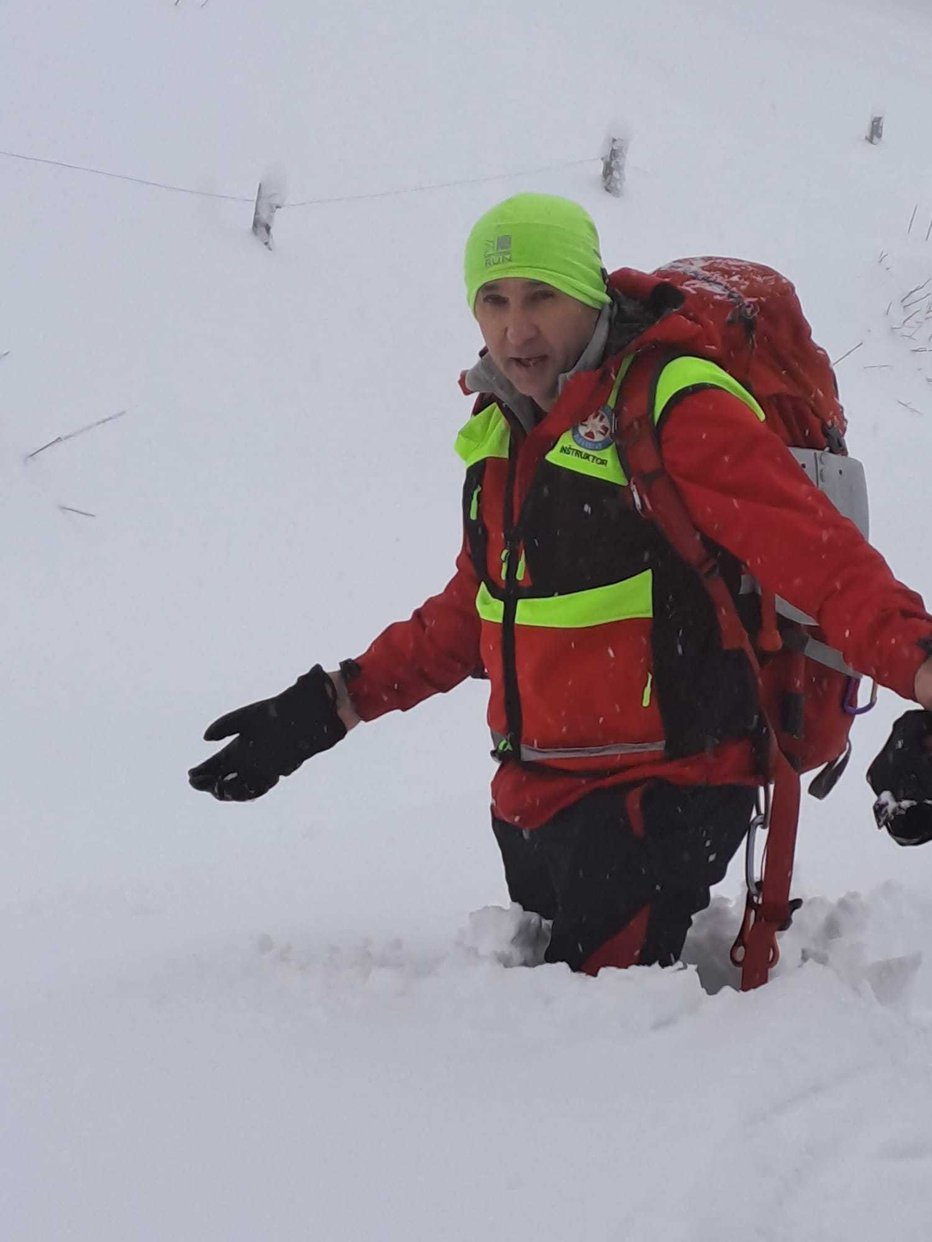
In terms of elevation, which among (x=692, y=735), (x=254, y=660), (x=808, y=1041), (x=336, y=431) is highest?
(x=692, y=735)

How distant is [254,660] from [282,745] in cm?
259

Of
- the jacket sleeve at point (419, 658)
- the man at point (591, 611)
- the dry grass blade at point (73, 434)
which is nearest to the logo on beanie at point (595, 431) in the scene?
the man at point (591, 611)

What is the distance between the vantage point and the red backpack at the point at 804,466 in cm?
207

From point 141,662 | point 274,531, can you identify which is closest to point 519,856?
point 141,662

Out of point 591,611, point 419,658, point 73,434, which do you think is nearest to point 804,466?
point 591,611

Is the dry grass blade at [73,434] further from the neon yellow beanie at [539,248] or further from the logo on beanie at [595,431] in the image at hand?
the logo on beanie at [595,431]

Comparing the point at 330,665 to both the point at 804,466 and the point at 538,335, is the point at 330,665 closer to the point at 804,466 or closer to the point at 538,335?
the point at 538,335

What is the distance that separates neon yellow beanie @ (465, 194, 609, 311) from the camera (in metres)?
2.21

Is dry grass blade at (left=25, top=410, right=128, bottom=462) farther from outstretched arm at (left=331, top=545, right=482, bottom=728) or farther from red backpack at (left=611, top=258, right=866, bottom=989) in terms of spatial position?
red backpack at (left=611, top=258, right=866, bottom=989)

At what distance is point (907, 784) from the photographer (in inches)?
65.6

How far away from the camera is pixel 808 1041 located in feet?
5.75

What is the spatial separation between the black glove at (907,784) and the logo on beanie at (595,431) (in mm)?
694

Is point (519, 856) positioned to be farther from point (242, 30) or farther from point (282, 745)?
point (242, 30)

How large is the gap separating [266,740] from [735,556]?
40.5 inches
